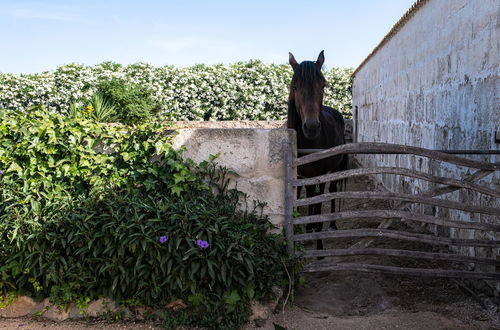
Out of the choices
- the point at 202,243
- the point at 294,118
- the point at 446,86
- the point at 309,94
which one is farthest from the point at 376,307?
the point at 446,86

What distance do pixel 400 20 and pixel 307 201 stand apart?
18.2 feet

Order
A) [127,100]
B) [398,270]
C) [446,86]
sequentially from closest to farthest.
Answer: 1. [398,270]
2. [446,86]
3. [127,100]

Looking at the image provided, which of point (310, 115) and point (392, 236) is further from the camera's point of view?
point (310, 115)

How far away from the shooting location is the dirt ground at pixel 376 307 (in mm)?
3398

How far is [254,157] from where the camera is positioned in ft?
12.4

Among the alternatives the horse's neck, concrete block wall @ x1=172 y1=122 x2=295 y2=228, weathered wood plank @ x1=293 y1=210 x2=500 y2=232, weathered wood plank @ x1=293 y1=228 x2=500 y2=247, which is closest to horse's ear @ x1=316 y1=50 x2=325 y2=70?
the horse's neck

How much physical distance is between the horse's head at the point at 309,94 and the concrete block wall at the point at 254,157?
604 mm

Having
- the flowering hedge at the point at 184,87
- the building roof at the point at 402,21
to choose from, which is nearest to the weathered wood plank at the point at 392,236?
the building roof at the point at 402,21

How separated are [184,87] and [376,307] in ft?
39.1

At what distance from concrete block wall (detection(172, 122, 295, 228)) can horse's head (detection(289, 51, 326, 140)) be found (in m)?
0.60

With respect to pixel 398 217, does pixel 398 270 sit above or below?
below

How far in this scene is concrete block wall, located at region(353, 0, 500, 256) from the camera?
400cm

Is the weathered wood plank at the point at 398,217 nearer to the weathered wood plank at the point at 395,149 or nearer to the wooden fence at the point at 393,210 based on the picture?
the wooden fence at the point at 393,210

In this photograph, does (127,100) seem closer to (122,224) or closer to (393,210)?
(122,224)
